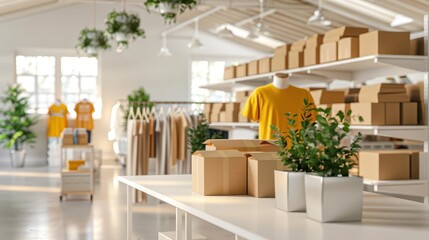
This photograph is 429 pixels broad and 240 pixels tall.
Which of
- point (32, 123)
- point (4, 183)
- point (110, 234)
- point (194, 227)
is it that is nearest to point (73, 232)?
point (110, 234)

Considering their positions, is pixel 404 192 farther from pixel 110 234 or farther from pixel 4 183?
pixel 4 183

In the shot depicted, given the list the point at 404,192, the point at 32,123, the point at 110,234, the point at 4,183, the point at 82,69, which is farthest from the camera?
the point at 82,69

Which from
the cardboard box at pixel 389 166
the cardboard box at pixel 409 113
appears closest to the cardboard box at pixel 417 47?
the cardboard box at pixel 409 113

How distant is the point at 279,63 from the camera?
7.49 m

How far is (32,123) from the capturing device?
1574 centimetres

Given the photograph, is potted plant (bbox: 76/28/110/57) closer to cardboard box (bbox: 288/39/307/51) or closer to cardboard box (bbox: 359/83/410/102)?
cardboard box (bbox: 288/39/307/51)

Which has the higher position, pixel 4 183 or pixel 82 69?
pixel 82 69

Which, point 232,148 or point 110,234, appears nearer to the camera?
point 232,148

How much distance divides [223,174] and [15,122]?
1314 centimetres

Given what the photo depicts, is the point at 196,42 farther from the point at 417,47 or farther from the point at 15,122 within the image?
the point at 417,47

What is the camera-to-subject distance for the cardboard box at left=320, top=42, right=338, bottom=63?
6258 mm

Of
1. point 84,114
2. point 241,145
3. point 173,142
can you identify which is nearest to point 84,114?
point 84,114

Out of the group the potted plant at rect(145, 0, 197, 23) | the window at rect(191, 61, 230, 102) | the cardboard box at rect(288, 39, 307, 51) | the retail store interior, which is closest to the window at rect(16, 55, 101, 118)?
the retail store interior

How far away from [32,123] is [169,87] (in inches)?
143
